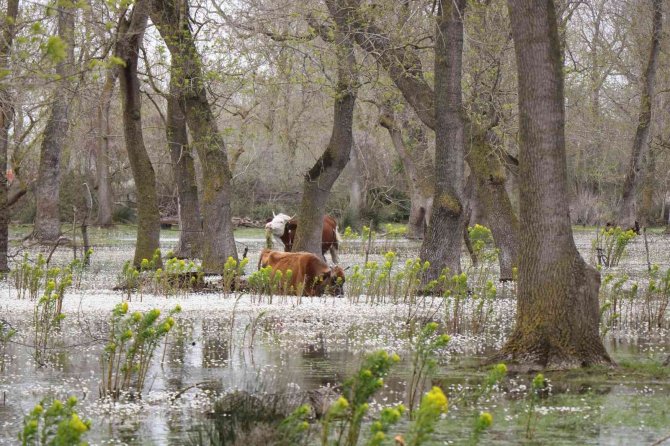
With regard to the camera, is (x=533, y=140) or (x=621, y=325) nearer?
(x=533, y=140)

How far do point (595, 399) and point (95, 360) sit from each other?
17.7ft

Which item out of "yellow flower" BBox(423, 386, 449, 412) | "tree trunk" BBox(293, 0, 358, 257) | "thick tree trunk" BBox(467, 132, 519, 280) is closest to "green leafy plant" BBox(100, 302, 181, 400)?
"yellow flower" BBox(423, 386, 449, 412)

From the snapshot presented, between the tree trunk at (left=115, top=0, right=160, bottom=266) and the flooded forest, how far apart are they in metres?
0.06

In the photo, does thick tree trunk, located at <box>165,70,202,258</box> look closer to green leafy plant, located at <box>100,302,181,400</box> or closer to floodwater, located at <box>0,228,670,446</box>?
floodwater, located at <box>0,228,670,446</box>

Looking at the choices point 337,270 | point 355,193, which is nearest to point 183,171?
point 337,270

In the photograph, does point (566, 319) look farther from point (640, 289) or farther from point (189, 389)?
point (640, 289)

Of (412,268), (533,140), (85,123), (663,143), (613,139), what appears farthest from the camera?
(85,123)

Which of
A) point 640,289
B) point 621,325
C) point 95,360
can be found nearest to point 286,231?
point 640,289

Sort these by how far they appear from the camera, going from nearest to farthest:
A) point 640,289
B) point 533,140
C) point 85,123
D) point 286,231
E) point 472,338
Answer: point 533,140
point 472,338
point 640,289
point 286,231
point 85,123

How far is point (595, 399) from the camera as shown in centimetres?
930

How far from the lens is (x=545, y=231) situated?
11023 mm

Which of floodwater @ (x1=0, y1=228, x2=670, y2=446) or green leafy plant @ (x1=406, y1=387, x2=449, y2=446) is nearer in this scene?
green leafy plant @ (x1=406, y1=387, x2=449, y2=446)

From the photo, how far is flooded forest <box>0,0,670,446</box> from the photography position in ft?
26.8

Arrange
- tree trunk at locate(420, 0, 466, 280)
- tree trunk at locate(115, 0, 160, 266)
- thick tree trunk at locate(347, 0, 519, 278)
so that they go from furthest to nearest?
tree trunk at locate(115, 0, 160, 266) → thick tree trunk at locate(347, 0, 519, 278) → tree trunk at locate(420, 0, 466, 280)
